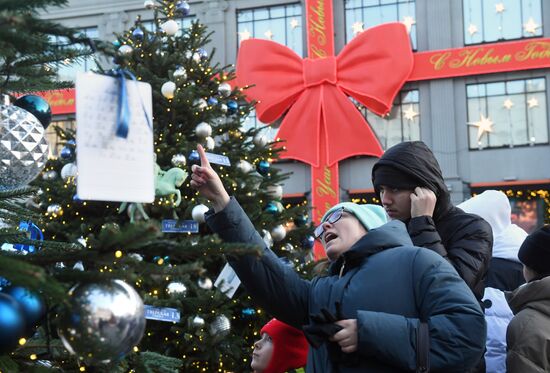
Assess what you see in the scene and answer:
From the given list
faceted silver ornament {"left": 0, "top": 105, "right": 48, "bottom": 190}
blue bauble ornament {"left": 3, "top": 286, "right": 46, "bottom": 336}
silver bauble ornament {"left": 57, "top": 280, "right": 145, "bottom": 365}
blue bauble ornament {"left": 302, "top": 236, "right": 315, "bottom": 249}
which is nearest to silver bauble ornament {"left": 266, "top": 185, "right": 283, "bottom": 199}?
blue bauble ornament {"left": 302, "top": 236, "right": 315, "bottom": 249}

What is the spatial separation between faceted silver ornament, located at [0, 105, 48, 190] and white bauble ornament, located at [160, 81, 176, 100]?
3.90m

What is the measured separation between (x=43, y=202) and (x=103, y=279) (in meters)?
4.83

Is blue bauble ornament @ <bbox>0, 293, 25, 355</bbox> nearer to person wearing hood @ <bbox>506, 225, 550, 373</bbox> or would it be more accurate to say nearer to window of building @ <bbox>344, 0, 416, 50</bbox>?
person wearing hood @ <bbox>506, 225, 550, 373</bbox>

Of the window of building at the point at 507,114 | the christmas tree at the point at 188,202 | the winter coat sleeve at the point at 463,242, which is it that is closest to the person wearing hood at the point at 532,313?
the winter coat sleeve at the point at 463,242

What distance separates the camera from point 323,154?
17.4 m

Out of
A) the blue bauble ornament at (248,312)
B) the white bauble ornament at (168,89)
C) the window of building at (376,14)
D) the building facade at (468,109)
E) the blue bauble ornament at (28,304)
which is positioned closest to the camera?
the blue bauble ornament at (28,304)

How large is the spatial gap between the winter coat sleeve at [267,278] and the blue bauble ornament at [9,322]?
39.9 inches

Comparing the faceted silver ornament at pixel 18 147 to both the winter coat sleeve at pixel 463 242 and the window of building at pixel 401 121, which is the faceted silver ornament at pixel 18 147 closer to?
the winter coat sleeve at pixel 463 242

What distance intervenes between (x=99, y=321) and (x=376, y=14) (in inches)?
714

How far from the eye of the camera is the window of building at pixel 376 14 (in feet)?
59.5

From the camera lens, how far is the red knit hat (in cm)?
294

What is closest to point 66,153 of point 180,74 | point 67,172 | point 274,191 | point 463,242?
point 67,172

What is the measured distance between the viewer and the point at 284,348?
2955 millimetres

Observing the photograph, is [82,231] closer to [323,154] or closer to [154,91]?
[154,91]
